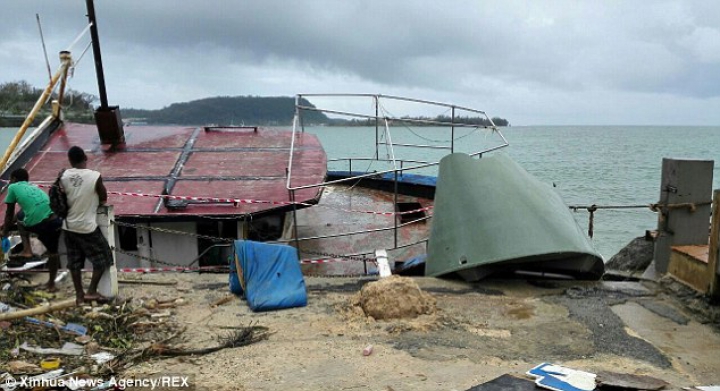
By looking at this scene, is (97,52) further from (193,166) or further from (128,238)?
(128,238)

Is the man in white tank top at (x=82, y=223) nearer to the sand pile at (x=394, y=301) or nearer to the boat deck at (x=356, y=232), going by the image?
the sand pile at (x=394, y=301)

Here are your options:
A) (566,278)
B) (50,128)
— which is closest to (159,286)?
(566,278)

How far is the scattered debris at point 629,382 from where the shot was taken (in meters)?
3.89

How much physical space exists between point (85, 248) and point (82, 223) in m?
0.30

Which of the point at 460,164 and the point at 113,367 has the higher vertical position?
the point at 460,164

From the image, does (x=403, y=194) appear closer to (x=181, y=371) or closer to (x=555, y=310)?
(x=555, y=310)

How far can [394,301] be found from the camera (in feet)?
18.1

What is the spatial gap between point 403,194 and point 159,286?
29.3 ft

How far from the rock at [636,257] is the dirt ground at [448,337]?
1.28 meters

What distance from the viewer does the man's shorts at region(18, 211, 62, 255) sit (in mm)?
6352

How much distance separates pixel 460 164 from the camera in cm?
786

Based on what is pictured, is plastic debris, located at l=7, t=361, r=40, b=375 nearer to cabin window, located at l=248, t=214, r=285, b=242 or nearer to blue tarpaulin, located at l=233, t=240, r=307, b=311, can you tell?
blue tarpaulin, located at l=233, t=240, r=307, b=311

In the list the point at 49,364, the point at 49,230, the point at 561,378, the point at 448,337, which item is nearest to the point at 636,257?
the point at 448,337

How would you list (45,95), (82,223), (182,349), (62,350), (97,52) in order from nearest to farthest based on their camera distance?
1. (62,350)
2. (182,349)
3. (82,223)
4. (45,95)
5. (97,52)
